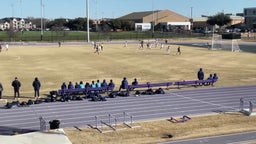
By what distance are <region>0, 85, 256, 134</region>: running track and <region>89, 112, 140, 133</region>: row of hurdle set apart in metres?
0.24

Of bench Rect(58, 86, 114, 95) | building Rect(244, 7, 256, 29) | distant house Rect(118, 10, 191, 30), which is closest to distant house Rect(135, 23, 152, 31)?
distant house Rect(118, 10, 191, 30)

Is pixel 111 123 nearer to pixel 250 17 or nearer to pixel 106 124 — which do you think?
pixel 106 124

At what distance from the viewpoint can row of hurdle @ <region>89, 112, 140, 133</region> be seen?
1778cm

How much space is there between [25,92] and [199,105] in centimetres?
1136

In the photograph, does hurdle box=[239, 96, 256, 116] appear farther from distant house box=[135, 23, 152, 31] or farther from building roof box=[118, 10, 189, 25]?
building roof box=[118, 10, 189, 25]

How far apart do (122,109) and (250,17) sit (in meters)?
127

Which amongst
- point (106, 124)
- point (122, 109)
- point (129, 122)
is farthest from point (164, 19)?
point (106, 124)

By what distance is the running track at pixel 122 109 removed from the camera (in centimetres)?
1925

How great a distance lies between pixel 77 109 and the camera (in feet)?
71.1

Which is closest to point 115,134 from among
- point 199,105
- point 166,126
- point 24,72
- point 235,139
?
point 166,126

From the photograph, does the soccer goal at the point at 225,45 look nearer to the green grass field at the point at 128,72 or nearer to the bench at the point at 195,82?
the green grass field at the point at 128,72

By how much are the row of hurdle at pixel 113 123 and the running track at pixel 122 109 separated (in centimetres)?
24

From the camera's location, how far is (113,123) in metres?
18.7

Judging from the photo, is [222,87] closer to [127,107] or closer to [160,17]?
[127,107]
